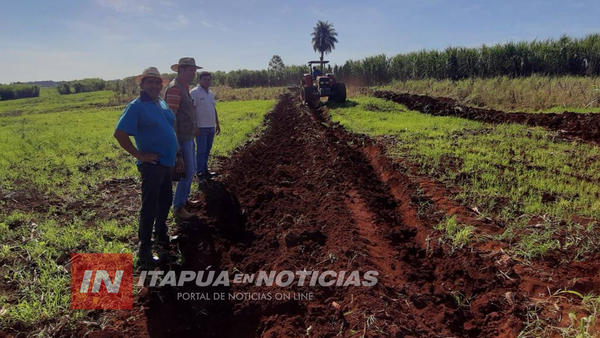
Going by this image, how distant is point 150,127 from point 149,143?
0.54 ft

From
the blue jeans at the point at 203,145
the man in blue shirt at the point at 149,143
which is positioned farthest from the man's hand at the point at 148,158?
the blue jeans at the point at 203,145

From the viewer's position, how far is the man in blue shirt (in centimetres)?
328

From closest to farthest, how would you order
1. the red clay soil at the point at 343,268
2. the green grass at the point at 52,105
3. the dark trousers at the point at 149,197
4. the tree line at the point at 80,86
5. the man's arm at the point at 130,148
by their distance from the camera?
the red clay soil at the point at 343,268
the man's arm at the point at 130,148
the dark trousers at the point at 149,197
the green grass at the point at 52,105
the tree line at the point at 80,86

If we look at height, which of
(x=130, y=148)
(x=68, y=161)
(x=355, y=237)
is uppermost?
(x=130, y=148)

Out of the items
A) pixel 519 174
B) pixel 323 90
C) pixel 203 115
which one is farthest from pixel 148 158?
pixel 323 90

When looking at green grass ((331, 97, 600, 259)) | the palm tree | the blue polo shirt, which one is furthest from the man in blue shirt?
the palm tree

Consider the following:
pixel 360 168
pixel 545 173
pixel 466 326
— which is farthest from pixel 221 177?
pixel 545 173

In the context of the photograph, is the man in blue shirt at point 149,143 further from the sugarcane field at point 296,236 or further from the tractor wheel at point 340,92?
the tractor wheel at point 340,92

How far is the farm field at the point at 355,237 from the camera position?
2.66 meters

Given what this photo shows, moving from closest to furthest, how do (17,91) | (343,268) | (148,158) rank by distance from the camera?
1. (343,268)
2. (148,158)
3. (17,91)

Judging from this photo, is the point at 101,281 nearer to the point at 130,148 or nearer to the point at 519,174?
the point at 130,148

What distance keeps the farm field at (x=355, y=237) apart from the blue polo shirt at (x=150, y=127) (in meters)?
1.23

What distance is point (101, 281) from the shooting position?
3.22 meters

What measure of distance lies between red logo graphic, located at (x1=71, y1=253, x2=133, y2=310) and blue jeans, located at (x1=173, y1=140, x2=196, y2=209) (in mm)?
1079
